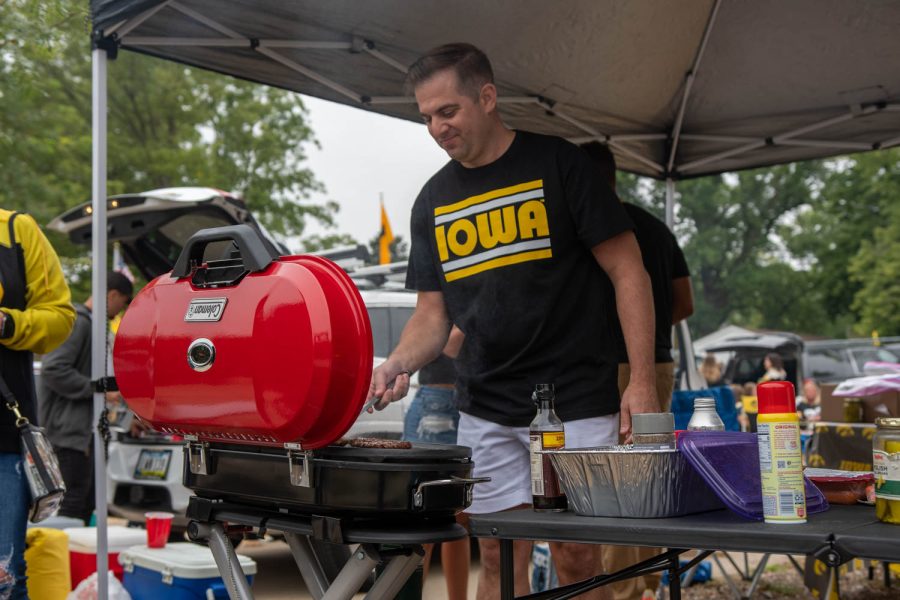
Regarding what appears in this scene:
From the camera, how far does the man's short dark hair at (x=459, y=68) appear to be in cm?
266

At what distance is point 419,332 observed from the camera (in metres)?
2.85

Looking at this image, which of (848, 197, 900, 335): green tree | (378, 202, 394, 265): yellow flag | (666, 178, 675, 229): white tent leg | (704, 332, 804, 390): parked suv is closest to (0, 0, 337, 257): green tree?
(378, 202, 394, 265): yellow flag

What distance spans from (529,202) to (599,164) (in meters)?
1.39

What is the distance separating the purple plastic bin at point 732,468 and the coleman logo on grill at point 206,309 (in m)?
0.94

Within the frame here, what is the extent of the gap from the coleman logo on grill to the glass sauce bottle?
73 centimetres

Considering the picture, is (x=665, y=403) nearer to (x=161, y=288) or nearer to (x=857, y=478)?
(x=857, y=478)

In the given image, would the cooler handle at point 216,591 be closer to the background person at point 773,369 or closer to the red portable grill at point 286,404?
the red portable grill at point 286,404

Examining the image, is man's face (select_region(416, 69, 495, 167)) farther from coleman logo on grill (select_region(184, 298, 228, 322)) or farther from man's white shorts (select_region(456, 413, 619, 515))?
coleman logo on grill (select_region(184, 298, 228, 322))

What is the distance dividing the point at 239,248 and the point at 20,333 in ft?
4.41

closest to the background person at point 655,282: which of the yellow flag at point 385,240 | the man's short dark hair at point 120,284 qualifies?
the man's short dark hair at point 120,284

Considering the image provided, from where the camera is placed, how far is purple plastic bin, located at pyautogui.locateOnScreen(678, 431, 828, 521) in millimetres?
1737

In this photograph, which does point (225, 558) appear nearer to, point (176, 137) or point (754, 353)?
point (176, 137)

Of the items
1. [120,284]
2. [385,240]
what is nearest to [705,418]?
[120,284]

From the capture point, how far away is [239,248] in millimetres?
1940
